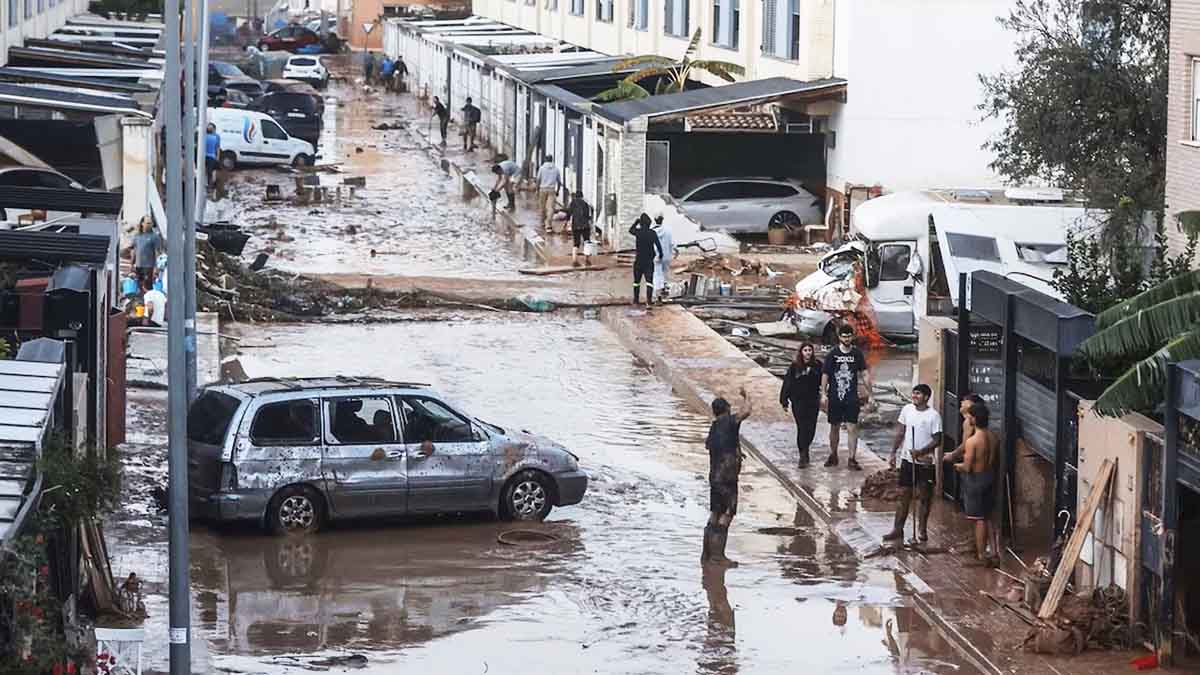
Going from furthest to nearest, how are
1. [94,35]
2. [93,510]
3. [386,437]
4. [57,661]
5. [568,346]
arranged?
[94,35], [568,346], [386,437], [93,510], [57,661]

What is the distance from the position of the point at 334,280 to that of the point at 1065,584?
21152mm

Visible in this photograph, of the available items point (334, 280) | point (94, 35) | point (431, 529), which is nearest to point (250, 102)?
point (94, 35)

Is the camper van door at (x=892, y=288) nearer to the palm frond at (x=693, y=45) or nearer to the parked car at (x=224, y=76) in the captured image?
the palm frond at (x=693, y=45)

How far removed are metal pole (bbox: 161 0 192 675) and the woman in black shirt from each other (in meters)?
8.51

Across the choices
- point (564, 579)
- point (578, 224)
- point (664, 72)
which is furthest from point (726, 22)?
point (564, 579)

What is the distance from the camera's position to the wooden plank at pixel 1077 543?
1521 centimetres

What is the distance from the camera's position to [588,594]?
16734mm

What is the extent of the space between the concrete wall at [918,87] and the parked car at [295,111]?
854 inches

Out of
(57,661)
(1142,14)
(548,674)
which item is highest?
(1142,14)

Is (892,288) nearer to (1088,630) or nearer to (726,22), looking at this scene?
(1088,630)

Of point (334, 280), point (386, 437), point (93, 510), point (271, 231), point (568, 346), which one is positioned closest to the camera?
point (93, 510)

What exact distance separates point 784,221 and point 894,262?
→ 1150 cm

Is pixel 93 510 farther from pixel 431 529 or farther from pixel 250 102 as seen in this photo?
pixel 250 102

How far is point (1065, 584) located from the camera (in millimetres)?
15305
